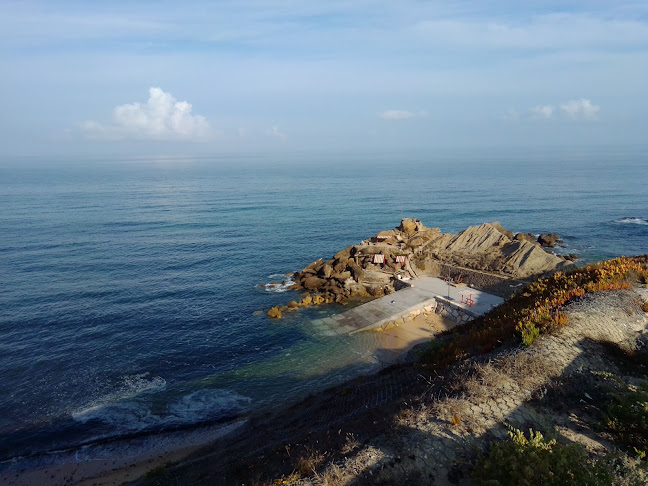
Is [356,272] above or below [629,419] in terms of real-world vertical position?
below

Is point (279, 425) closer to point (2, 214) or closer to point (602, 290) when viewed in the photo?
point (602, 290)

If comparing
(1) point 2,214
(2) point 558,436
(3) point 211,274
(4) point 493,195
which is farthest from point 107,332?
(4) point 493,195

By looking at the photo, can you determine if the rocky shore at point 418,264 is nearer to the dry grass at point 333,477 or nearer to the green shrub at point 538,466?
the dry grass at point 333,477

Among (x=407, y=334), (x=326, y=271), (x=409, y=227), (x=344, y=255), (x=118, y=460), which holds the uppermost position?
(x=409, y=227)

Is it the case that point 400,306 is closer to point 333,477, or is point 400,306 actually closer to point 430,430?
point 430,430

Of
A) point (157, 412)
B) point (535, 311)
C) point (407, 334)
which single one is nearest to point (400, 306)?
point (407, 334)

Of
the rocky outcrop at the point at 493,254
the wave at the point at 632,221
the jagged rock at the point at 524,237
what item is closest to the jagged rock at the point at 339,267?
the rocky outcrop at the point at 493,254
